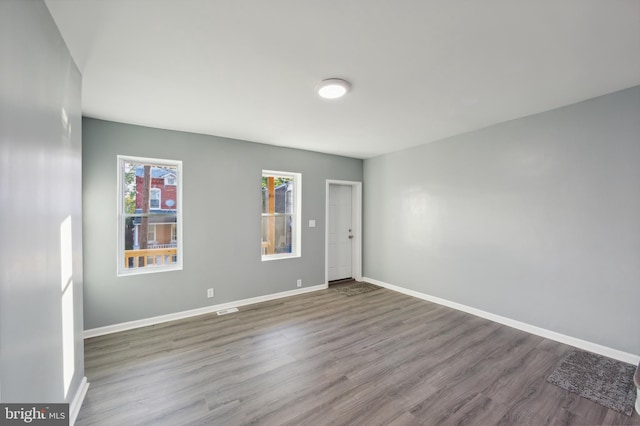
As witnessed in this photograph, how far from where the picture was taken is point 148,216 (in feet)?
11.3

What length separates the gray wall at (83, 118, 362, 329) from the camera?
121 inches

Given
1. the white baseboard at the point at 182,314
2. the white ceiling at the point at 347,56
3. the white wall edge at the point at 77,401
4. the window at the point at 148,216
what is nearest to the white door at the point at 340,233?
the white baseboard at the point at 182,314

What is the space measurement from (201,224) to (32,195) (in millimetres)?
2422

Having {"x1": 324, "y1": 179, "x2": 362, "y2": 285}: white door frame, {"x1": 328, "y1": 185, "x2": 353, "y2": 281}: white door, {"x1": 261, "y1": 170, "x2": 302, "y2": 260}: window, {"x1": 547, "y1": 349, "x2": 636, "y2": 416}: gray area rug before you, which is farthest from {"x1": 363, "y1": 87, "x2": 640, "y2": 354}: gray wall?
{"x1": 261, "y1": 170, "x2": 302, "y2": 260}: window

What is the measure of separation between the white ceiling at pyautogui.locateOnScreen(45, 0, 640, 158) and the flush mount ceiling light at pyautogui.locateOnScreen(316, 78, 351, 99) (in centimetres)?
8

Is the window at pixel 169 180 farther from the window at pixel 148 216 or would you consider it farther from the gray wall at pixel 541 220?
the gray wall at pixel 541 220

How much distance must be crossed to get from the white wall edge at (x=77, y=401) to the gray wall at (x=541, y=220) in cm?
431

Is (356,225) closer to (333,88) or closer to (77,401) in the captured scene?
(333,88)

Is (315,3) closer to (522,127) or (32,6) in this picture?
(32,6)

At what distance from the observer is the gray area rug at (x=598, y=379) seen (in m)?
1.99

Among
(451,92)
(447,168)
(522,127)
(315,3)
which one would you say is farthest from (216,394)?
(522,127)

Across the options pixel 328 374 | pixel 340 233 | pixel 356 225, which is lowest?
pixel 328 374

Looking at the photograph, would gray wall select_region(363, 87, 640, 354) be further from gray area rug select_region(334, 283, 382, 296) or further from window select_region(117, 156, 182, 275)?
window select_region(117, 156, 182, 275)

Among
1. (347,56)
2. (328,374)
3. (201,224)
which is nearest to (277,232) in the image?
(201,224)
